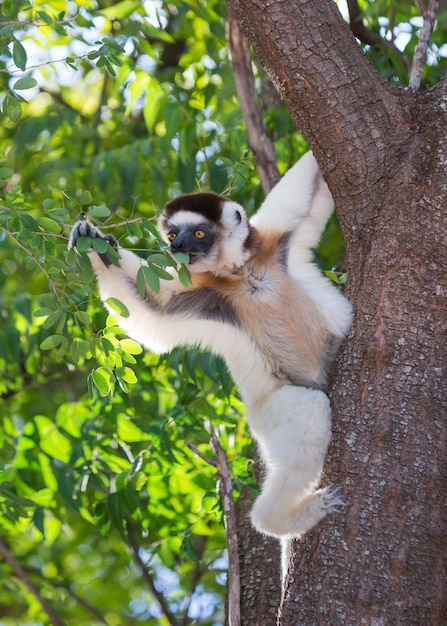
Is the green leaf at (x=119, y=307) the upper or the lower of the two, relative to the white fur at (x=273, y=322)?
upper

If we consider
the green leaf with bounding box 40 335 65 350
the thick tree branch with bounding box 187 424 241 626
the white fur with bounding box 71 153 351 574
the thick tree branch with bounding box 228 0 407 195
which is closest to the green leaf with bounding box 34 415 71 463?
the white fur with bounding box 71 153 351 574

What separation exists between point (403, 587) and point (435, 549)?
0.59ft

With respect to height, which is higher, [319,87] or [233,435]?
[319,87]

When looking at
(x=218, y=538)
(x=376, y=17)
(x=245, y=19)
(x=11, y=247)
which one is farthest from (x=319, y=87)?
(x=218, y=538)

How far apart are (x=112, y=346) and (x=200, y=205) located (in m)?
1.33

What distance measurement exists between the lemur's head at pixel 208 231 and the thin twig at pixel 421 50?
3.55 ft

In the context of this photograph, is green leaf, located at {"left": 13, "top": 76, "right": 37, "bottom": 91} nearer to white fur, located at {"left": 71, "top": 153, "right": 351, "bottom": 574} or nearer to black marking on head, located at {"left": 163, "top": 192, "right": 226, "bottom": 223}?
white fur, located at {"left": 71, "top": 153, "right": 351, "bottom": 574}

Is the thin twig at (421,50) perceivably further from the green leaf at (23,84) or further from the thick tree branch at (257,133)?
the green leaf at (23,84)

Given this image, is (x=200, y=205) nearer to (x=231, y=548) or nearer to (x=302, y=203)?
(x=302, y=203)

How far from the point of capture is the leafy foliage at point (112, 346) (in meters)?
3.34

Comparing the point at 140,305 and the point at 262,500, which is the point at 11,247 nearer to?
the point at 140,305

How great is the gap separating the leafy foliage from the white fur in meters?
0.21

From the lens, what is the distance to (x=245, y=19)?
3.30 meters

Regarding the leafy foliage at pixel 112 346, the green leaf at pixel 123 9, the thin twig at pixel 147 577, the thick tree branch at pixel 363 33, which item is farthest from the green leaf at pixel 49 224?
the thin twig at pixel 147 577
